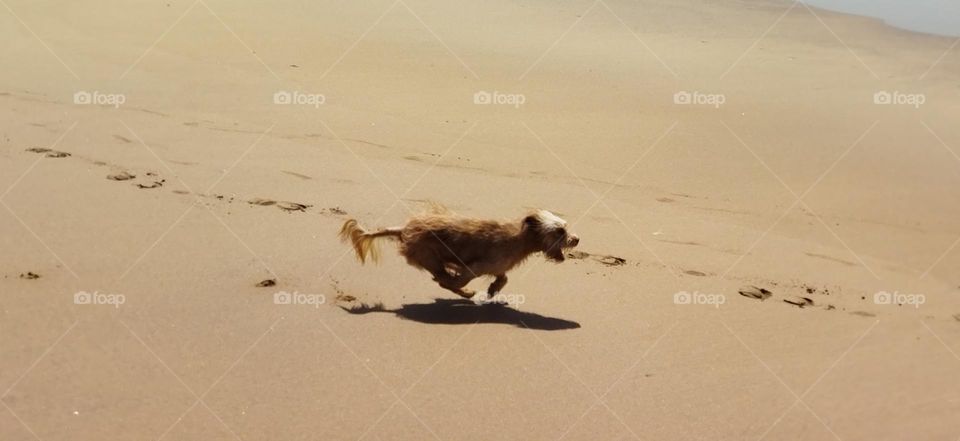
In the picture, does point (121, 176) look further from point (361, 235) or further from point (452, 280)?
point (452, 280)

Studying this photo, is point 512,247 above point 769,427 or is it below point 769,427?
above

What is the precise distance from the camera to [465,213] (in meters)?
9.78

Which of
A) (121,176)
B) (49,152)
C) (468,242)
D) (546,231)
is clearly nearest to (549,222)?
(546,231)

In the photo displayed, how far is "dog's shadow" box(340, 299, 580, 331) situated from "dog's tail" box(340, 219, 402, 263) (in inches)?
21.1

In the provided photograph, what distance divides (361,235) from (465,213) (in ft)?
6.29

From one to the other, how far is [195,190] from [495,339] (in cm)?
368

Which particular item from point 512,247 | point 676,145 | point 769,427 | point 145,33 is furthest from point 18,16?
point 769,427

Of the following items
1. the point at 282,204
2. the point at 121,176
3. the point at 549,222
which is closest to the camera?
the point at 549,222

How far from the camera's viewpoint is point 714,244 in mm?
9648

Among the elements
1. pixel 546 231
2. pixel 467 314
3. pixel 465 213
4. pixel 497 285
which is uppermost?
pixel 546 231

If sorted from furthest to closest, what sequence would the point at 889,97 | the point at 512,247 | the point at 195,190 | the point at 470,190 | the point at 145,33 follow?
the point at 145,33
the point at 889,97
the point at 470,190
the point at 195,190
the point at 512,247

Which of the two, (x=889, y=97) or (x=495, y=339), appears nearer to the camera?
(x=495, y=339)

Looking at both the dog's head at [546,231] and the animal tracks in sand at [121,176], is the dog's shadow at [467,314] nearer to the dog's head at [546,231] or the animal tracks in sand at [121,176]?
the dog's head at [546,231]

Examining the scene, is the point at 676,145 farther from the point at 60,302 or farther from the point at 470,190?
the point at 60,302
